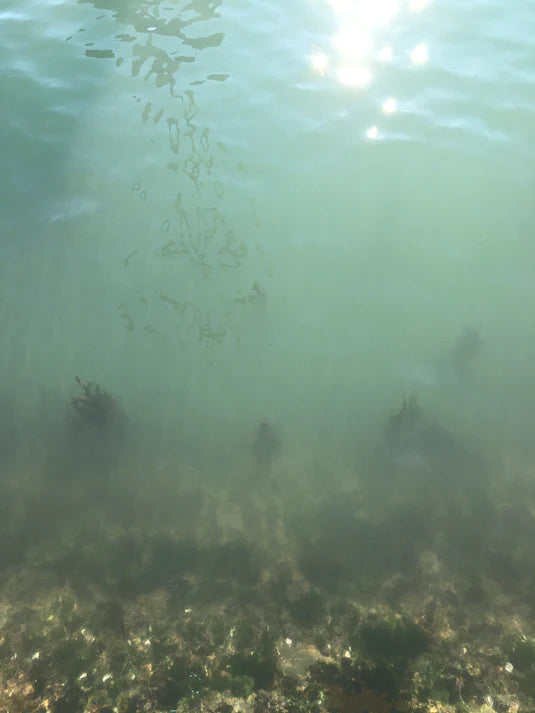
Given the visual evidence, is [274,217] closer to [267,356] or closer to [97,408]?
[267,356]

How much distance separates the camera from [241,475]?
6207mm

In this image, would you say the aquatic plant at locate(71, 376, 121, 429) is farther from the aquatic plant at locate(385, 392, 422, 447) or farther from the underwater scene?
the aquatic plant at locate(385, 392, 422, 447)

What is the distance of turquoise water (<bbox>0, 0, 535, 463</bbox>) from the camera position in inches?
272

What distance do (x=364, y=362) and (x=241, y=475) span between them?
8.29 ft

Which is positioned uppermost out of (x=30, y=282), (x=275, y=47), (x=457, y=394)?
(x=275, y=47)

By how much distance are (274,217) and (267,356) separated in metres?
2.58

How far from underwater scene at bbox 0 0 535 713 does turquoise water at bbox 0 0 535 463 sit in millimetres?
47

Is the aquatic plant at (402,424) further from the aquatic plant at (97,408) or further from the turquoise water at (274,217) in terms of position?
the aquatic plant at (97,408)

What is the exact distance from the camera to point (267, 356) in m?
7.17

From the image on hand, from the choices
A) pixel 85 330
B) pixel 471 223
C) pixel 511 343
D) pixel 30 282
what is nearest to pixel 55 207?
pixel 30 282

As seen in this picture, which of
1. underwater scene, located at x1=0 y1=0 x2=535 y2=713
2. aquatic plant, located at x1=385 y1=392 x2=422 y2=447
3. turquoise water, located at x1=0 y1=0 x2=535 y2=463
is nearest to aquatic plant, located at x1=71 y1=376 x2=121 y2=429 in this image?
underwater scene, located at x1=0 y1=0 x2=535 y2=713

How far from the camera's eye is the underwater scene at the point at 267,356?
4.49 m

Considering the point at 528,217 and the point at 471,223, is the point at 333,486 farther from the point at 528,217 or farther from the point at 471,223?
the point at 528,217

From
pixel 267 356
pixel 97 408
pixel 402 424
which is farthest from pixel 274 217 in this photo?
pixel 97 408
